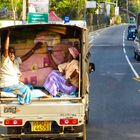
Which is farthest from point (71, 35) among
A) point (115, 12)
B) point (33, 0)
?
point (115, 12)


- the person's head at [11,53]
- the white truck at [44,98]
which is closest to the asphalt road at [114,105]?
the white truck at [44,98]

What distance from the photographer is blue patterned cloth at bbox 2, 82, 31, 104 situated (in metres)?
10.4

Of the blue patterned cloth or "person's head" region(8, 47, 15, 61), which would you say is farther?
"person's head" region(8, 47, 15, 61)

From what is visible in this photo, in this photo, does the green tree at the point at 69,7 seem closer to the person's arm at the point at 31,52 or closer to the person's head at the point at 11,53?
the person's arm at the point at 31,52

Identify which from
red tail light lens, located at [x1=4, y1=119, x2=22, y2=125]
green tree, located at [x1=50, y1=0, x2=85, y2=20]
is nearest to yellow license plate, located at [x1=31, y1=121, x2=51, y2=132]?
red tail light lens, located at [x1=4, y1=119, x2=22, y2=125]

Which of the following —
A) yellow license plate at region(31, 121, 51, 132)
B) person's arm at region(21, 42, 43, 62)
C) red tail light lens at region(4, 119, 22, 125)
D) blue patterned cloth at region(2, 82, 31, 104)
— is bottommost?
yellow license plate at region(31, 121, 51, 132)

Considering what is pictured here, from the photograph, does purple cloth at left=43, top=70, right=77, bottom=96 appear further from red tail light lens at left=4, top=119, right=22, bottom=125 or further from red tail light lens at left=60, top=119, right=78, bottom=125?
red tail light lens at left=4, top=119, right=22, bottom=125

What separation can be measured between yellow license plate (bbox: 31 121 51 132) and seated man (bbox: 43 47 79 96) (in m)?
0.70

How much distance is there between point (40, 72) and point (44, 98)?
3.23 feet

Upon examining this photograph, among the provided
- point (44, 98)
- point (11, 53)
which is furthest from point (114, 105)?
point (44, 98)

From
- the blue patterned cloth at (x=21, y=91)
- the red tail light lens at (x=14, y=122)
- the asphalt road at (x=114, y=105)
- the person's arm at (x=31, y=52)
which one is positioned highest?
the person's arm at (x=31, y=52)

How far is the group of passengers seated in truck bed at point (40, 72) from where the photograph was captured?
1092cm

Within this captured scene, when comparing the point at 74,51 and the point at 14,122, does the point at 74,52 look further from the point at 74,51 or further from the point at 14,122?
the point at 14,122

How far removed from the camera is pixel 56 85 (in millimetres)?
11078
